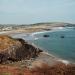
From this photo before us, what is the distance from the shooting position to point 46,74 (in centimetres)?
2834

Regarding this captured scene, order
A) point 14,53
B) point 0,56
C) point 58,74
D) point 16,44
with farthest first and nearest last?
point 16,44 → point 14,53 → point 0,56 → point 58,74

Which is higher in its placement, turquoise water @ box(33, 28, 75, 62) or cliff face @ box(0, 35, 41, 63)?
cliff face @ box(0, 35, 41, 63)

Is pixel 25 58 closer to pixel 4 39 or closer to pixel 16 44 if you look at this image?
pixel 16 44

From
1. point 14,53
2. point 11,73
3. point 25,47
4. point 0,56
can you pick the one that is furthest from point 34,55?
point 11,73

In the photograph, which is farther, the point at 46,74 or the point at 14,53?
the point at 14,53

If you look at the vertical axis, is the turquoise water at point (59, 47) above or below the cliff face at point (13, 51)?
below

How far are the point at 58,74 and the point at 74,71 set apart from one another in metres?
2.07

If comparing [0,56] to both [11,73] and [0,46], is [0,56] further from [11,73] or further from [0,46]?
[11,73]

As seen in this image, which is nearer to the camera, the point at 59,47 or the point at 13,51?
the point at 13,51

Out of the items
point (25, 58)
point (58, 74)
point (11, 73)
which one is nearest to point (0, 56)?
point (25, 58)

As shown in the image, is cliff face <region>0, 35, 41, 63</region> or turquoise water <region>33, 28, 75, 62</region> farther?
turquoise water <region>33, 28, 75, 62</region>

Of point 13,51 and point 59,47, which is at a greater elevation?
point 13,51

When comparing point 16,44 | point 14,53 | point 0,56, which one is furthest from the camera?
point 16,44

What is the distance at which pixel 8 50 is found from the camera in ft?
150
